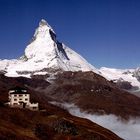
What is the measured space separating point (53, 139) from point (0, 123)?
22.3m

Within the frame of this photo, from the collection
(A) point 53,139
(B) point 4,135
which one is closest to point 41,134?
(A) point 53,139

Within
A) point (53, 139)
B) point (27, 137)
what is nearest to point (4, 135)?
point (27, 137)

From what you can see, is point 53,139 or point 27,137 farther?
point 53,139

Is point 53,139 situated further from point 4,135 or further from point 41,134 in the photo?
point 4,135

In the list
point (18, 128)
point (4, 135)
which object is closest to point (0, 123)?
point (18, 128)

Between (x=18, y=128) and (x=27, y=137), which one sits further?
(x=18, y=128)

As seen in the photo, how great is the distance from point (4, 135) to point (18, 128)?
66.4 ft

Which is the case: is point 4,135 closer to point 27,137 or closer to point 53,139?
point 27,137

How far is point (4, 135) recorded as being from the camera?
17988cm

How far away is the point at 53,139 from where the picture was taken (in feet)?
655

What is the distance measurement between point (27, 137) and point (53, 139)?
51.1 ft

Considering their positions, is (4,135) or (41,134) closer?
(4,135)

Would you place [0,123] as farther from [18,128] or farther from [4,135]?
[4,135]

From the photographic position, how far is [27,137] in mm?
187625
